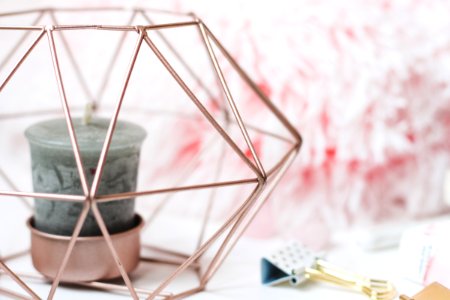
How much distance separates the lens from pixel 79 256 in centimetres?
39

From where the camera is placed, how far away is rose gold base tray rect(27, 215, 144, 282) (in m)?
0.39

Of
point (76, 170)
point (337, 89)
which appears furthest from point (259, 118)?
point (76, 170)

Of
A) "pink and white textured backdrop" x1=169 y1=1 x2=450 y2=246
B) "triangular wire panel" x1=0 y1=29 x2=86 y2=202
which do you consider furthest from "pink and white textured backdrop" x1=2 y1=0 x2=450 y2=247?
"triangular wire panel" x1=0 y1=29 x2=86 y2=202

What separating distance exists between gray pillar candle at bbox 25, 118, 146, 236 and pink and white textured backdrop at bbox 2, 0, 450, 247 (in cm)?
15

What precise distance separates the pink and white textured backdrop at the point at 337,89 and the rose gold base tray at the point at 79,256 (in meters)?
0.15

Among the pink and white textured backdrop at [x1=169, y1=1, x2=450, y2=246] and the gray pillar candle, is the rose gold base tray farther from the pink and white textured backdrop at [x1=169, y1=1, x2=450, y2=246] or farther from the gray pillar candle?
the pink and white textured backdrop at [x1=169, y1=1, x2=450, y2=246]

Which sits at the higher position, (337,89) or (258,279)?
(337,89)

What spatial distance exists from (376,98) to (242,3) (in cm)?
→ 13

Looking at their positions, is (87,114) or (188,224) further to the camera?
(188,224)

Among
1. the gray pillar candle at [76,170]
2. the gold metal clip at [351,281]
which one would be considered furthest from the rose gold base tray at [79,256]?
the gold metal clip at [351,281]

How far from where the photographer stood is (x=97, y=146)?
389mm

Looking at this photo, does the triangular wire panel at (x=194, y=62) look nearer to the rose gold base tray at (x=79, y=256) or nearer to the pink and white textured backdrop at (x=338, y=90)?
the pink and white textured backdrop at (x=338, y=90)

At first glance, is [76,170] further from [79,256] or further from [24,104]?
[24,104]

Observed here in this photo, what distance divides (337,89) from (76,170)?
9.1 inches
